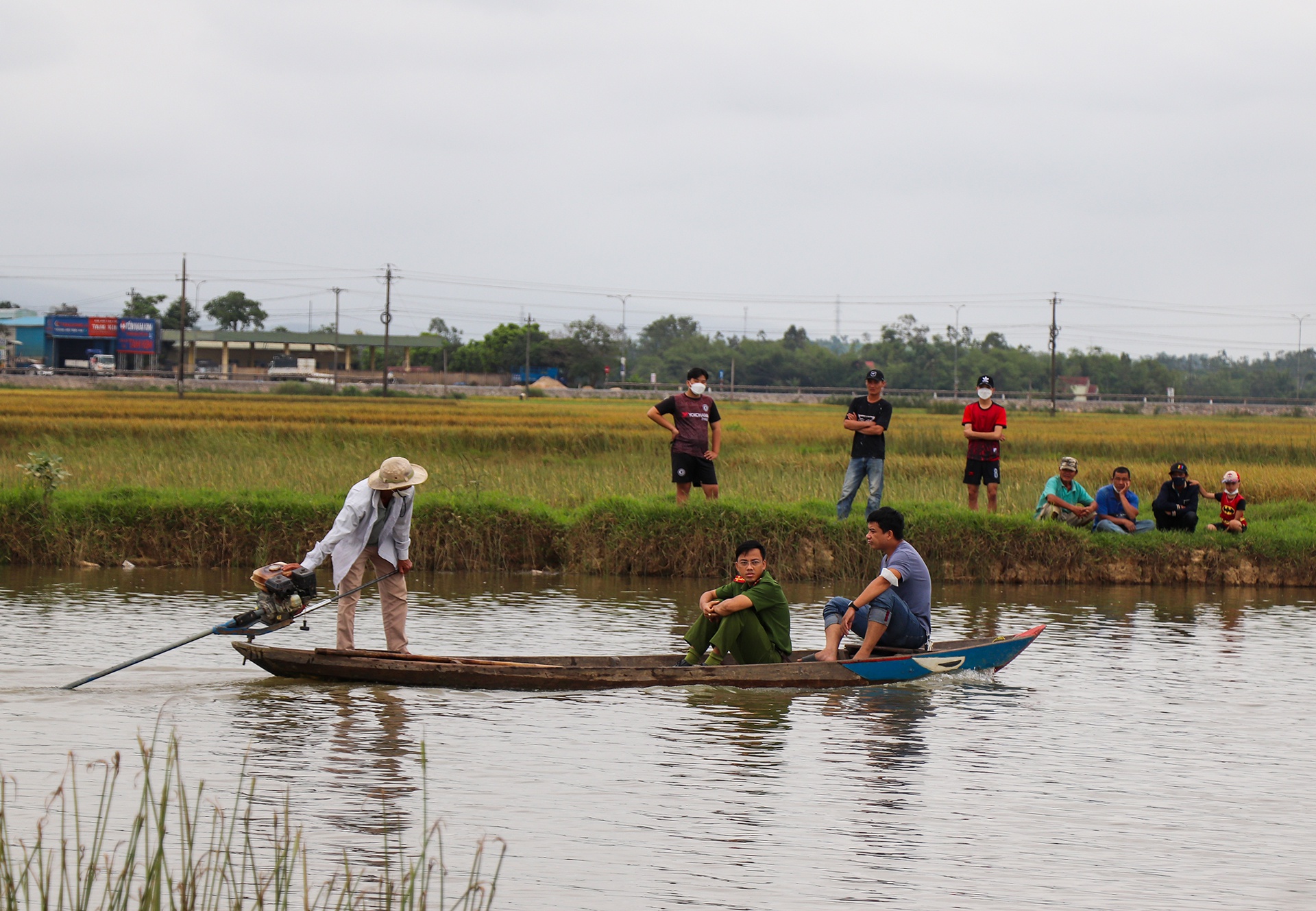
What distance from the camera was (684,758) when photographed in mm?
8625

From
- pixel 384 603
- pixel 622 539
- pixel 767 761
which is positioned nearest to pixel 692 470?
pixel 622 539

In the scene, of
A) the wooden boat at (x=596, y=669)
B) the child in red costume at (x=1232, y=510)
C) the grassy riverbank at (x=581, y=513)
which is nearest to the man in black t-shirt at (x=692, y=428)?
the grassy riverbank at (x=581, y=513)

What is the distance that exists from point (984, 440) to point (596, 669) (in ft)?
28.7

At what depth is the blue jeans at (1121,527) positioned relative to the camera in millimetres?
17672

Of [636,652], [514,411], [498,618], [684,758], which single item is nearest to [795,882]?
[684,758]

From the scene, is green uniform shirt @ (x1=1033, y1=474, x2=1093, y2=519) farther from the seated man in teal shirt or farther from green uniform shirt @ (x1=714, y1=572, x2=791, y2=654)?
green uniform shirt @ (x1=714, y1=572, x2=791, y2=654)

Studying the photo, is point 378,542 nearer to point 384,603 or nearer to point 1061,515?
point 384,603

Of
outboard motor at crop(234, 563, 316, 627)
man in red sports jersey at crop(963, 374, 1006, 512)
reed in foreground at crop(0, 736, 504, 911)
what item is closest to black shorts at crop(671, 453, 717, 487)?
man in red sports jersey at crop(963, 374, 1006, 512)

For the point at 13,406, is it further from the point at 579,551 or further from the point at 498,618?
the point at 498,618

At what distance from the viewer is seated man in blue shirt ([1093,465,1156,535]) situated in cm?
1769

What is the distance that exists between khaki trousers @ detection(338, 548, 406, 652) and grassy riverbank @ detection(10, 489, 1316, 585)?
6767mm

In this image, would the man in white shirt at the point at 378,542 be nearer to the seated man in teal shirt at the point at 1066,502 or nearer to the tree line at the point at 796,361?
the seated man in teal shirt at the point at 1066,502

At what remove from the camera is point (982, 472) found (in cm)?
1767

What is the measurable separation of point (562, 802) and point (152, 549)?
37.0ft
